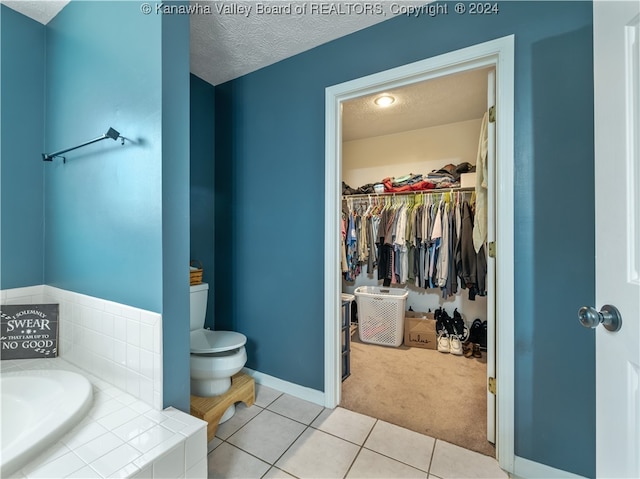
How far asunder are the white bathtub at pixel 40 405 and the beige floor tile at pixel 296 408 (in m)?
1.07

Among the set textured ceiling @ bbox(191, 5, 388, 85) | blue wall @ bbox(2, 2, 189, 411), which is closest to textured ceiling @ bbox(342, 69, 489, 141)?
textured ceiling @ bbox(191, 5, 388, 85)

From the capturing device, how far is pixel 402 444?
1.46m

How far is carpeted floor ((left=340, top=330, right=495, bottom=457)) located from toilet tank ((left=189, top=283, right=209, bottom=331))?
1141mm

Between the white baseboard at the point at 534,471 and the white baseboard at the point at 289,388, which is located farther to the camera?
the white baseboard at the point at 289,388

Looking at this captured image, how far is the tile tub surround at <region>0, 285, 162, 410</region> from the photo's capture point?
110 cm

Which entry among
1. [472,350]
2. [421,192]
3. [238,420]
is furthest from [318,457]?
[421,192]

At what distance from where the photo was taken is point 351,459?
4.43 ft

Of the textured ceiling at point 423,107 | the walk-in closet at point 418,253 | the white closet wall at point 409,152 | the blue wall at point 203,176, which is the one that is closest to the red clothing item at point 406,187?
the walk-in closet at point 418,253

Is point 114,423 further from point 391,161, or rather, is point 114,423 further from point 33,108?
point 391,161

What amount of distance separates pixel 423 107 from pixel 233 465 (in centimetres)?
315

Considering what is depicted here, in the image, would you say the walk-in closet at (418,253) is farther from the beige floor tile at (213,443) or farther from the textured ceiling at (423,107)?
the beige floor tile at (213,443)

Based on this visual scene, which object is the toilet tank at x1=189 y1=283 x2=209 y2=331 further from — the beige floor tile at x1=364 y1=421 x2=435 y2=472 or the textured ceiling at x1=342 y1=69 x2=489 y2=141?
the textured ceiling at x1=342 y1=69 x2=489 y2=141

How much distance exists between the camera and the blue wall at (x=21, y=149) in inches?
59.2

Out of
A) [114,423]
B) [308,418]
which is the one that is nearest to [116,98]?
[114,423]
